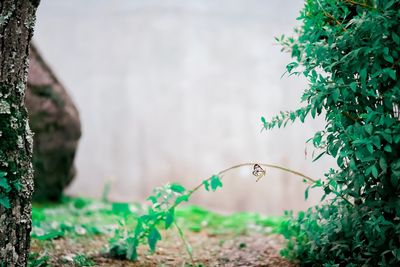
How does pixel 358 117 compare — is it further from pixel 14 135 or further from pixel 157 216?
pixel 14 135

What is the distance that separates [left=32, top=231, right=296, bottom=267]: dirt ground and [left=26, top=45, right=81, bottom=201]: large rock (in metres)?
1.76

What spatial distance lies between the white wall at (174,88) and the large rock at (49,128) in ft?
3.99

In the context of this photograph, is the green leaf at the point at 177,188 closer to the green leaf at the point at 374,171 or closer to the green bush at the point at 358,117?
the green bush at the point at 358,117

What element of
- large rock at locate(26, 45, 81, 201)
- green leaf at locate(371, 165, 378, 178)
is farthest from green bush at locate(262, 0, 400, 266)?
large rock at locate(26, 45, 81, 201)

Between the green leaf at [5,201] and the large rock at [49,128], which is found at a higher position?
the large rock at [49,128]

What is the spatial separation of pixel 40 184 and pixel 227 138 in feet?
7.23

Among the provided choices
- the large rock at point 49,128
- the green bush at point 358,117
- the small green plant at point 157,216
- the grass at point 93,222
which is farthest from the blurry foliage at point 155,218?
the large rock at point 49,128

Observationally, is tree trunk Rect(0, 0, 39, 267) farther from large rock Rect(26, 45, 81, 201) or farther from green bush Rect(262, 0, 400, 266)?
large rock Rect(26, 45, 81, 201)

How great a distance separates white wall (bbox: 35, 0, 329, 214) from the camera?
5.67 metres

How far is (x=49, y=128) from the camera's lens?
441cm

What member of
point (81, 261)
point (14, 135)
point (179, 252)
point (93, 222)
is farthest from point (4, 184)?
point (93, 222)

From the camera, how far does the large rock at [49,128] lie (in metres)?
4.28


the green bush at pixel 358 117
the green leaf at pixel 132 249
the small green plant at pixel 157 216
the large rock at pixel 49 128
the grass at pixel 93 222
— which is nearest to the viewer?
the green bush at pixel 358 117

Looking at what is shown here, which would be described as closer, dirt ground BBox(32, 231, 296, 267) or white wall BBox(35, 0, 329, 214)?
dirt ground BBox(32, 231, 296, 267)
